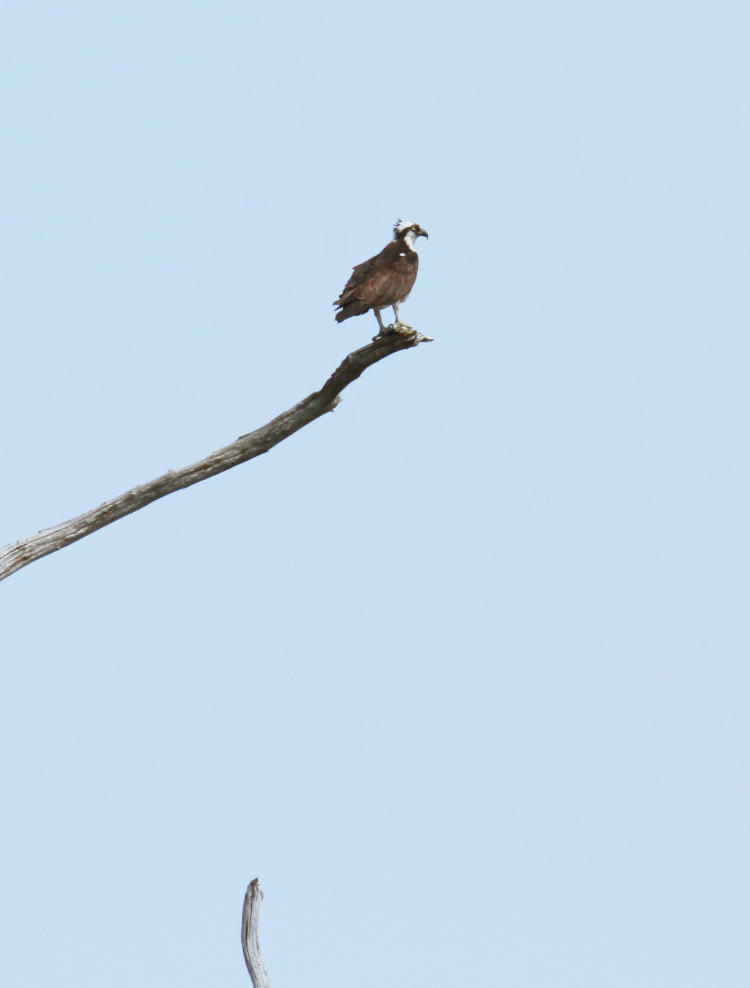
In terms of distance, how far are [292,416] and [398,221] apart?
1.80 meters

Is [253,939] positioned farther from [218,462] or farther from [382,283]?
[382,283]

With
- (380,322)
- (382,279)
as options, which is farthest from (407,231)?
(380,322)

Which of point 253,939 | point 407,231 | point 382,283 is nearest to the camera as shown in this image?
point 253,939

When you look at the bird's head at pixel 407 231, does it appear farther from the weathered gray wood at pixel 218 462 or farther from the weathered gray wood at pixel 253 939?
the weathered gray wood at pixel 253 939

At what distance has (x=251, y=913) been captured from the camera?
397 inches

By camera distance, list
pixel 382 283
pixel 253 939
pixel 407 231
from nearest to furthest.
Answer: pixel 253 939 → pixel 382 283 → pixel 407 231

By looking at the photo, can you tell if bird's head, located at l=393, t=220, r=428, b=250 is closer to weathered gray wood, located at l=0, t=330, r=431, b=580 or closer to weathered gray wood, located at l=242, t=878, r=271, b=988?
weathered gray wood, located at l=0, t=330, r=431, b=580

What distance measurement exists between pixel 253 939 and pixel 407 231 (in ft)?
18.3

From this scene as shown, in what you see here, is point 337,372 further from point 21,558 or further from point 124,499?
point 21,558

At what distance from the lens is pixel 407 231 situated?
11.0m

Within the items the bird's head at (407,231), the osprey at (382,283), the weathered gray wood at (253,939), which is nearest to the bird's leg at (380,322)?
the osprey at (382,283)

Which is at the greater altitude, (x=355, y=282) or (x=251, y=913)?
(x=355, y=282)

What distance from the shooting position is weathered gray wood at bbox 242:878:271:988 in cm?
1008

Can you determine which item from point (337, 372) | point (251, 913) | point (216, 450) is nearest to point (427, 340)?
point (337, 372)
